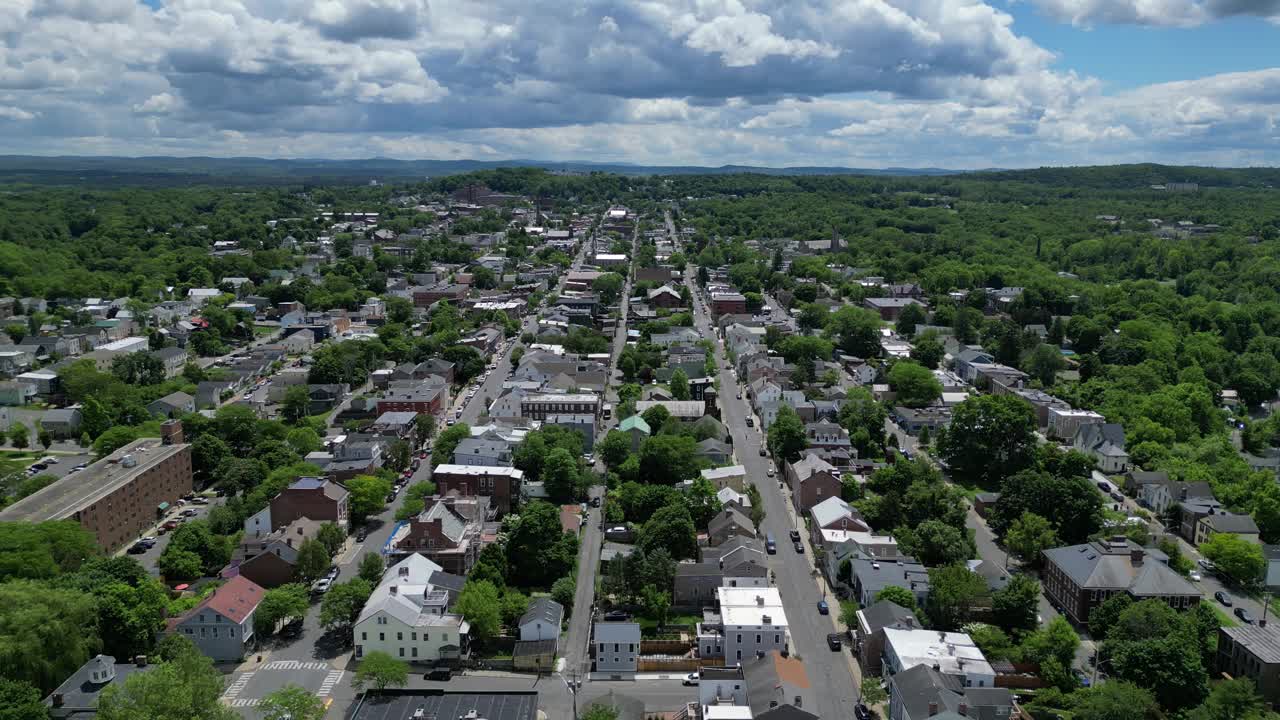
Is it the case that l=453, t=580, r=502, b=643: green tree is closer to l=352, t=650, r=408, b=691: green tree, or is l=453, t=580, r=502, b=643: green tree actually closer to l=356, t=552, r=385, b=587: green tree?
l=352, t=650, r=408, b=691: green tree

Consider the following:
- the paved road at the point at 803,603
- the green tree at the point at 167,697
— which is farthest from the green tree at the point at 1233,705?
the green tree at the point at 167,697

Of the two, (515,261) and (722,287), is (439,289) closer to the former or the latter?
(515,261)

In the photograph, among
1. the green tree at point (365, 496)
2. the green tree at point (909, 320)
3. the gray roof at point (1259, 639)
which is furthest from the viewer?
the green tree at point (909, 320)

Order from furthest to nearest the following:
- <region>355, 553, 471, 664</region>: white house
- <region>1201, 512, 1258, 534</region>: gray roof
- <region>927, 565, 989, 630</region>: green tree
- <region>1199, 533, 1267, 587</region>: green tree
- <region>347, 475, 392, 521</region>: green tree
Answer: <region>347, 475, 392, 521</region>: green tree
<region>1201, 512, 1258, 534</region>: gray roof
<region>1199, 533, 1267, 587</region>: green tree
<region>927, 565, 989, 630</region>: green tree
<region>355, 553, 471, 664</region>: white house

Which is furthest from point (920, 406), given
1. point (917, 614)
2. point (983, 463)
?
point (917, 614)

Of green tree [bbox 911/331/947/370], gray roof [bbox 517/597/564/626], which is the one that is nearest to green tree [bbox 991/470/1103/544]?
gray roof [bbox 517/597/564/626]

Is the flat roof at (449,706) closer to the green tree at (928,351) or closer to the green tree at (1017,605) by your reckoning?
the green tree at (1017,605)
